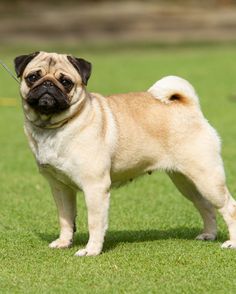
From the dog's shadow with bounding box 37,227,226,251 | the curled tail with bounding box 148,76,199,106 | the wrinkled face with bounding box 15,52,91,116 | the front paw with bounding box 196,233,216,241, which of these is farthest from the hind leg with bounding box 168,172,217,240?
the wrinkled face with bounding box 15,52,91,116

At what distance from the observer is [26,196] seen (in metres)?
9.52

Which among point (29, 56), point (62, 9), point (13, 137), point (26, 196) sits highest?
point (29, 56)

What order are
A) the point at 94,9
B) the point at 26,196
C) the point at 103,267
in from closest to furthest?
the point at 103,267 → the point at 26,196 → the point at 94,9

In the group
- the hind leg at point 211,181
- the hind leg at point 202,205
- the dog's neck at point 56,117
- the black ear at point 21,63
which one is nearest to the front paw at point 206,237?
the hind leg at point 202,205

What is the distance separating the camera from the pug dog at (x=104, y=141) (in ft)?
22.0

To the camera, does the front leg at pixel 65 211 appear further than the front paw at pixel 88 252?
Yes

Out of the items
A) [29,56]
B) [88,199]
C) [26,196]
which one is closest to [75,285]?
[88,199]

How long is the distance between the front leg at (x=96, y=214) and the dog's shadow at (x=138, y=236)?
1.53 ft

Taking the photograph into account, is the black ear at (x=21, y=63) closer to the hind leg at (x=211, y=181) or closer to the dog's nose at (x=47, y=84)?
the dog's nose at (x=47, y=84)

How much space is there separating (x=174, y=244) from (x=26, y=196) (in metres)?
2.81

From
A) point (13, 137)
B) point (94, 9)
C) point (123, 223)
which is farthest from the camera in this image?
point (94, 9)

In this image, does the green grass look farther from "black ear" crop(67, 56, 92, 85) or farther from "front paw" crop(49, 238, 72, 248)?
"black ear" crop(67, 56, 92, 85)

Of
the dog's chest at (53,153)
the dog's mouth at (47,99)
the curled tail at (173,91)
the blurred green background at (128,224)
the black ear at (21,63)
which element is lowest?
the blurred green background at (128,224)

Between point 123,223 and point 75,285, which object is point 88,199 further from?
point 123,223
